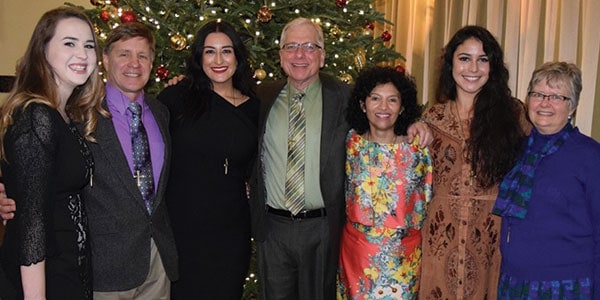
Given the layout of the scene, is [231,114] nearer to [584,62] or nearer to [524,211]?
[524,211]

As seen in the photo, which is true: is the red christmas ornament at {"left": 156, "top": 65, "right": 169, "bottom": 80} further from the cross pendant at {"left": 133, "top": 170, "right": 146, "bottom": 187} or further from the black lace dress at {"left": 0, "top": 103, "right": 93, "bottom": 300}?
the black lace dress at {"left": 0, "top": 103, "right": 93, "bottom": 300}

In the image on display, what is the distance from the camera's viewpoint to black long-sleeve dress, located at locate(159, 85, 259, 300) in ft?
9.04

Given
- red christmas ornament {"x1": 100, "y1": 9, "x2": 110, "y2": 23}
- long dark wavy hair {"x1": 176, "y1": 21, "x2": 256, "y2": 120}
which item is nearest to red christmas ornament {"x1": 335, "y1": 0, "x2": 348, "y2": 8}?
long dark wavy hair {"x1": 176, "y1": 21, "x2": 256, "y2": 120}

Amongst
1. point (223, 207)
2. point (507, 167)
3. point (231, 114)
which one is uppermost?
point (231, 114)

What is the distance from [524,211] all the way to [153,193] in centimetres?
163

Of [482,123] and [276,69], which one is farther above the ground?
[276,69]

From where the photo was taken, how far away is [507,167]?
2.52 m

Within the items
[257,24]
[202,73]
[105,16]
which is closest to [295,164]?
[202,73]

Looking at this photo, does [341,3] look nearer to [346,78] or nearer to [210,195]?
[346,78]

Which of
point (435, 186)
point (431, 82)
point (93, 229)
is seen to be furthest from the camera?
point (431, 82)

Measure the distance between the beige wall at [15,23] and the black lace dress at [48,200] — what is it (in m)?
5.94

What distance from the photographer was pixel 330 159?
9.28 feet

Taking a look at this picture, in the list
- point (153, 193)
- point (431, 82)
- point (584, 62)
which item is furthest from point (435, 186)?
point (431, 82)

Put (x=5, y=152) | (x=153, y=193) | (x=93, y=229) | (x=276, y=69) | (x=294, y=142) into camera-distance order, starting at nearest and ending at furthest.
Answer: (x=5, y=152) → (x=93, y=229) → (x=153, y=193) → (x=294, y=142) → (x=276, y=69)
